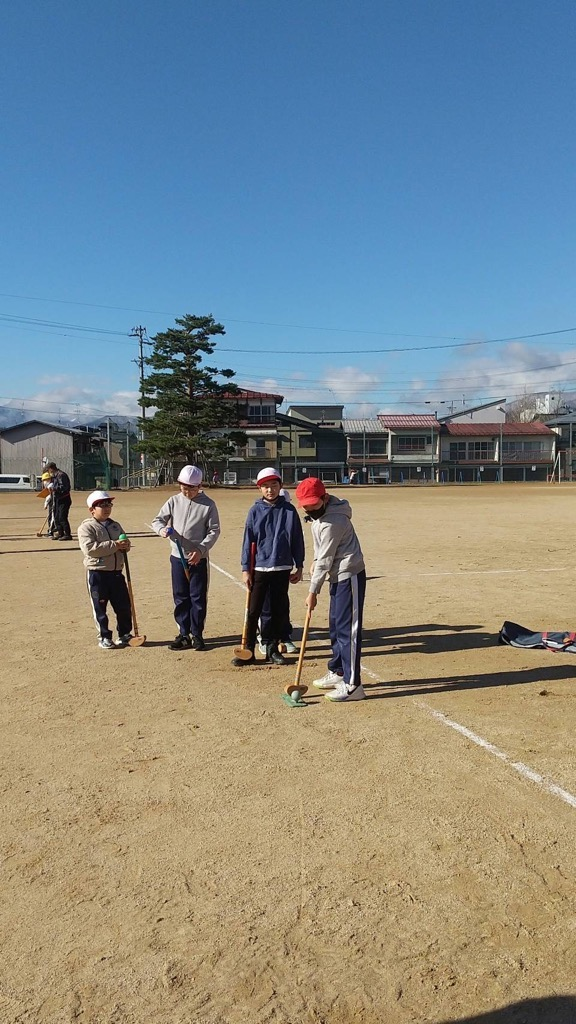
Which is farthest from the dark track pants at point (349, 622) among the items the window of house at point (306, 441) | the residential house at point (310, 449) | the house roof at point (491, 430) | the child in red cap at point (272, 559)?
the house roof at point (491, 430)

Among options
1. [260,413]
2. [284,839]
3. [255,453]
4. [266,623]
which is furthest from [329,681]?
[260,413]

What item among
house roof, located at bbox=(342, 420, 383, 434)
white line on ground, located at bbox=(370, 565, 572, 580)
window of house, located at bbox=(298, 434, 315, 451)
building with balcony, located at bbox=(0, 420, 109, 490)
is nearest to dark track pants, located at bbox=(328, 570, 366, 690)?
white line on ground, located at bbox=(370, 565, 572, 580)

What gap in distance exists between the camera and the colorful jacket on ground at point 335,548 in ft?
18.3

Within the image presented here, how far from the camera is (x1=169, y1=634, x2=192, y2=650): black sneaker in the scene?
288 inches

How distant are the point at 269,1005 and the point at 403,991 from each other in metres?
0.47

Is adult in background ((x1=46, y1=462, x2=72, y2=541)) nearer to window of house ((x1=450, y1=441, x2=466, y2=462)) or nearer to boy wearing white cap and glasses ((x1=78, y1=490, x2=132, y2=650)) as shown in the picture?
boy wearing white cap and glasses ((x1=78, y1=490, x2=132, y2=650))

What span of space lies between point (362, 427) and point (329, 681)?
77.6 meters

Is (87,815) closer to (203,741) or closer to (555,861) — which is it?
(203,741)

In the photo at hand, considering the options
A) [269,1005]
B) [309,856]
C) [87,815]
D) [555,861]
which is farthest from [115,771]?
[555,861]

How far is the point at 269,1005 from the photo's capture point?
2469 mm

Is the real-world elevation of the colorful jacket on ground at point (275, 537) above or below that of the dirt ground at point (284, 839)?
above

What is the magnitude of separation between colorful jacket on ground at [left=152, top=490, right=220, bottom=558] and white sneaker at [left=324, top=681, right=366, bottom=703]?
2.21m

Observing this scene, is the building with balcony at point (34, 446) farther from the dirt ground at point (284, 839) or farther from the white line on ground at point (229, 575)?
the dirt ground at point (284, 839)

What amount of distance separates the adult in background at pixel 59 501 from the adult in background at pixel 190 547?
11705 mm
